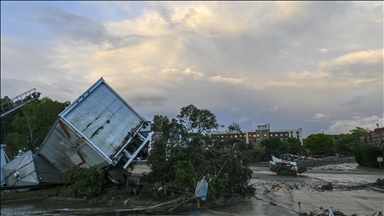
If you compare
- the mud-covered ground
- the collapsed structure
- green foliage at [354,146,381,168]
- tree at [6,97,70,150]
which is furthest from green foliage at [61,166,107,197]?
green foliage at [354,146,381,168]

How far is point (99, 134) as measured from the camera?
45.0 feet

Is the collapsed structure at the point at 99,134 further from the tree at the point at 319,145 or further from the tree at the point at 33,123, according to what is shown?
the tree at the point at 319,145

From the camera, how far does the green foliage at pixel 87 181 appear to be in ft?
43.9

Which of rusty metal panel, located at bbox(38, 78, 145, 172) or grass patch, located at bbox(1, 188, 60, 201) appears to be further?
grass patch, located at bbox(1, 188, 60, 201)

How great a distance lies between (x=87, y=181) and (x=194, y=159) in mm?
4921

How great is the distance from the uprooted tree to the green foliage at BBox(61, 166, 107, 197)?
2133mm

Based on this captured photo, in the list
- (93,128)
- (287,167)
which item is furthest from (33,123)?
(287,167)

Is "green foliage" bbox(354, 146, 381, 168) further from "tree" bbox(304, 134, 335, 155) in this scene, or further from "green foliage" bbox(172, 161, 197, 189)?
"tree" bbox(304, 134, 335, 155)

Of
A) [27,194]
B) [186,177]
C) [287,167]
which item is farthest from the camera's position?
[287,167]

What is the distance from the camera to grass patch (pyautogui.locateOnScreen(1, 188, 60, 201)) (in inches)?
586

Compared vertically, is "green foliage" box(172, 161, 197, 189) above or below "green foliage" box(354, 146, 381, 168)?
below

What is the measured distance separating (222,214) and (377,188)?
390 inches

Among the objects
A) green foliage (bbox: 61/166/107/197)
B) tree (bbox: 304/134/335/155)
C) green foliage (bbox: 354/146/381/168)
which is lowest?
green foliage (bbox: 61/166/107/197)

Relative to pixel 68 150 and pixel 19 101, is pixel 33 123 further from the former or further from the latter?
pixel 68 150
